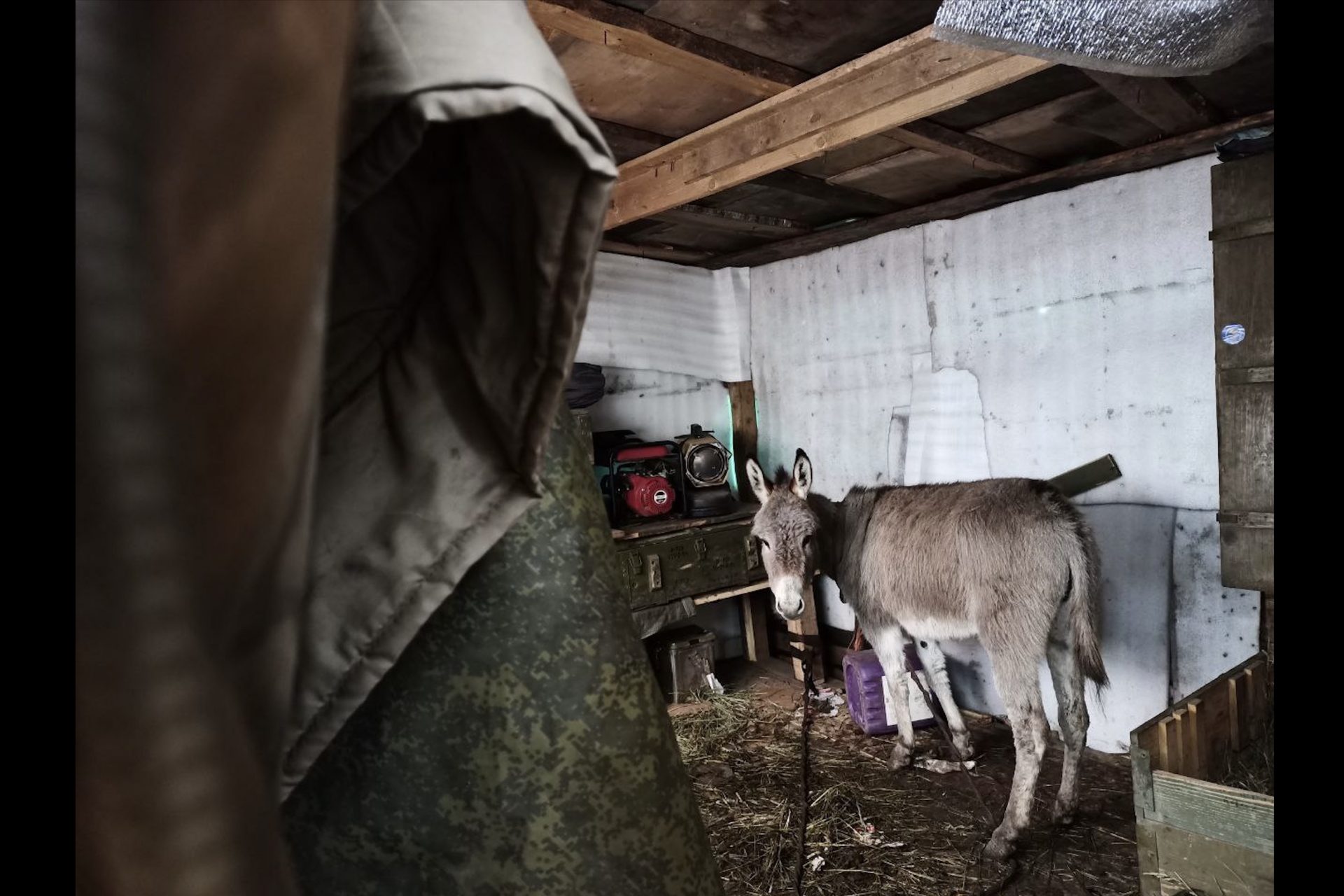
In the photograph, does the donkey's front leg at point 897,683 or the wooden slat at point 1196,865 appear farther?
the donkey's front leg at point 897,683

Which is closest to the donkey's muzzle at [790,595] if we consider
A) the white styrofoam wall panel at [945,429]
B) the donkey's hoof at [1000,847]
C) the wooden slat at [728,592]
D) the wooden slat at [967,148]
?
the wooden slat at [728,592]

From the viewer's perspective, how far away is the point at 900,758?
164 inches

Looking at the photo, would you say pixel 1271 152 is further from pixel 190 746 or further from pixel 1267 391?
pixel 190 746

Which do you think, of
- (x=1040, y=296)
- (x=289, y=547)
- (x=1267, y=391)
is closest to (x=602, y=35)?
(x=289, y=547)

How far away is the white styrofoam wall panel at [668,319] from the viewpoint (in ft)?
17.5

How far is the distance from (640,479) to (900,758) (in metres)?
2.31

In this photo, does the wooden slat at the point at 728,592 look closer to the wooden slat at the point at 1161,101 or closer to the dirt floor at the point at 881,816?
the dirt floor at the point at 881,816

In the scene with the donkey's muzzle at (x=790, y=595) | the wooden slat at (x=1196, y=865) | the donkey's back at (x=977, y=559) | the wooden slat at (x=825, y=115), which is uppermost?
the wooden slat at (x=825, y=115)

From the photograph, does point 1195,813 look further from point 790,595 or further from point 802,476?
point 802,476

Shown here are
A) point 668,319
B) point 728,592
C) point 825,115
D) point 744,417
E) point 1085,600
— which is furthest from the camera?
point 744,417

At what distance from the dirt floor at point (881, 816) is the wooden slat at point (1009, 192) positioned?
10.4 ft

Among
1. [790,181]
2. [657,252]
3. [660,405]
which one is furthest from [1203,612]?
[657,252]

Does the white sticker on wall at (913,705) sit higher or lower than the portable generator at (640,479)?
lower

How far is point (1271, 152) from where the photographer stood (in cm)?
262
